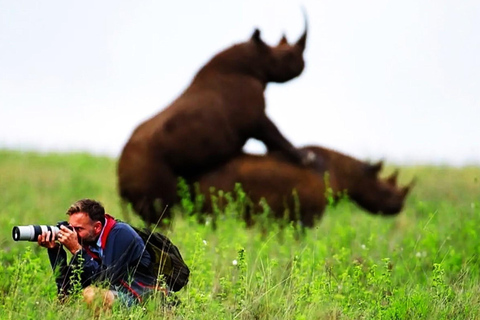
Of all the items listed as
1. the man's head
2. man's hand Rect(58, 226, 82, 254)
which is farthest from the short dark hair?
man's hand Rect(58, 226, 82, 254)

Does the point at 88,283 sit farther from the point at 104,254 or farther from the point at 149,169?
the point at 149,169

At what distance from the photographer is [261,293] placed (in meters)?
7.09

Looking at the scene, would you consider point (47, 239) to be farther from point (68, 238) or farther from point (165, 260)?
point (165, 260)

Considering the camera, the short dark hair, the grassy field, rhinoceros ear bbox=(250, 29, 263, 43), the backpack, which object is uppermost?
rhinoceros ear bbox=(250, 29, 263, 43)

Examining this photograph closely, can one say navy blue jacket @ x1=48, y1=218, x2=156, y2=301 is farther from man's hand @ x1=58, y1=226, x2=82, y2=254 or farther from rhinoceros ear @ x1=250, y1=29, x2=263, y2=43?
rhinoceros ear @ x1=250, y1=29, x2=263, y2=43

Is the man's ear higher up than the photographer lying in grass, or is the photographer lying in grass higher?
the man's ear

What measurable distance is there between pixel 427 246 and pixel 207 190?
3.06m

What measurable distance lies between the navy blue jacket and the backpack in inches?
2.2

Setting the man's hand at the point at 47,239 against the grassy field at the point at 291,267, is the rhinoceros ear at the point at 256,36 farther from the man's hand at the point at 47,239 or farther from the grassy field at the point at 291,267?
the man's hand at the point at 47,239

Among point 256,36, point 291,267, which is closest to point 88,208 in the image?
point 291,267

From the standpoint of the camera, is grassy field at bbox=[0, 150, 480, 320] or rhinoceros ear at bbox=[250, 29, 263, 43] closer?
grassy field at bbox=[0, 150, 480, 320]

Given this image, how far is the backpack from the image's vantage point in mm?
6617

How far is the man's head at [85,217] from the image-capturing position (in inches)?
245

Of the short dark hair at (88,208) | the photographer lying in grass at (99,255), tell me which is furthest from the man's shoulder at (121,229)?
the short dark hair at (88,208)
